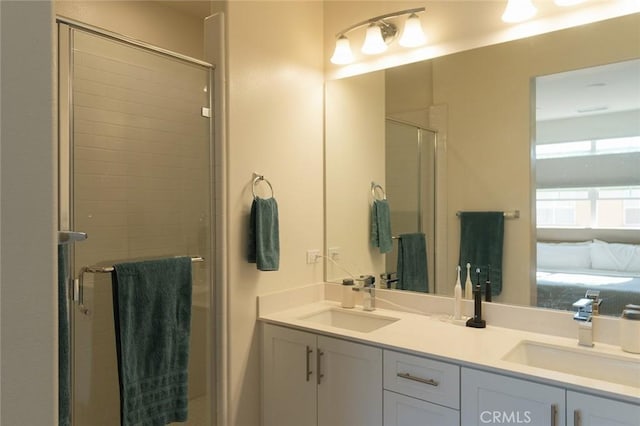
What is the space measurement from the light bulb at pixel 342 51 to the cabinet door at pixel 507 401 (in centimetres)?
181

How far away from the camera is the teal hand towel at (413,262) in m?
2.34

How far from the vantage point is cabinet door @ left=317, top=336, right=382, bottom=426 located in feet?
6.01

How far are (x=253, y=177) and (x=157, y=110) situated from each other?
1.85 ft

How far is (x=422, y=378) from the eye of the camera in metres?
1.69

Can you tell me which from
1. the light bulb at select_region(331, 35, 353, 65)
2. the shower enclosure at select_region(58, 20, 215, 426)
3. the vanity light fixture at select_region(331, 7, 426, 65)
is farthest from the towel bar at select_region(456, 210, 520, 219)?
the shower enclosure at select_region(58, 20, 215, 426)

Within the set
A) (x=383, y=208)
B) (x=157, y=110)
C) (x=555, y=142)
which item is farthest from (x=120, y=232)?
(x=555, y=142)

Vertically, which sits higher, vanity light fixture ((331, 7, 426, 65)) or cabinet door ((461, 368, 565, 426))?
vanity light fixture ((331, 7, 426, 65))

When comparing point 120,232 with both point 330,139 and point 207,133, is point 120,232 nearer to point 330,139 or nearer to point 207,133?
point 207,133

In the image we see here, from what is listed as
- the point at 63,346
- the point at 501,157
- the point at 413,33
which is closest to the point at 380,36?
the point at 413,33

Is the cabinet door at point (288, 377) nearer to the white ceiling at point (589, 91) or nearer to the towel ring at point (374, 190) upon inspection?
the towel ring at point (374, 190)

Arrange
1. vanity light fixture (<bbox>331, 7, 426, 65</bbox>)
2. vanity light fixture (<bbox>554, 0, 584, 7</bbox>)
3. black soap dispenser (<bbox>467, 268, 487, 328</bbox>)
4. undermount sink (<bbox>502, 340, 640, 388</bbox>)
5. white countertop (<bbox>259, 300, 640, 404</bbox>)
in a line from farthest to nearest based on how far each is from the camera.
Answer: vanity light fixture (<bbox>331, 7, 426, 65</bbox>)
black soap dispenser (<bbox>467, 268, 487, 328</bbox>)
vanity light fixture (<bbox>554, 0, 584, 7</bbox>)
undermount sink (<bbox>502, 340, 640, 388</bbox>)
white countertop (<bbox>259, 300, 640, 404</bbox>)

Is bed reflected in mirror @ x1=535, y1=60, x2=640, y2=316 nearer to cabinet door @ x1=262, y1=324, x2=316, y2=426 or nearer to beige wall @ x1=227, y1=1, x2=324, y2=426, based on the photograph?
cabinet door @ x1=262, y1=324, x2=316, y2=426

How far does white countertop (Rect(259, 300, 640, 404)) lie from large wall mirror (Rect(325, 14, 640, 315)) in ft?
0.62

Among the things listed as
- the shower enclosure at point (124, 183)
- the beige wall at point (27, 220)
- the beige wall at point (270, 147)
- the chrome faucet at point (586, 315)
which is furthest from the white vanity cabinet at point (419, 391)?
the beige wall at point (27, 220)
